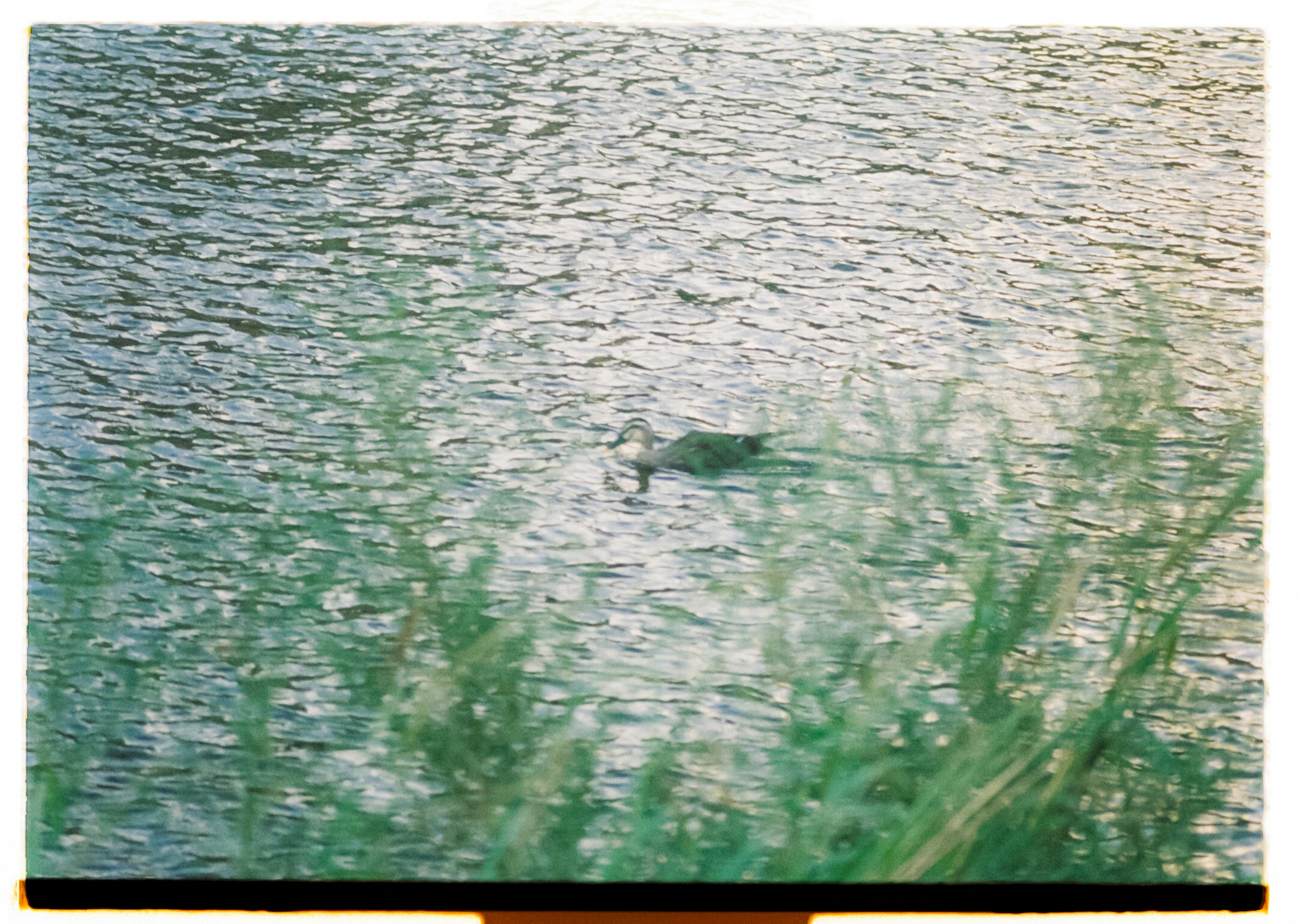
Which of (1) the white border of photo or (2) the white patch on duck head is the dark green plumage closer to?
(2) the white patch on duck head

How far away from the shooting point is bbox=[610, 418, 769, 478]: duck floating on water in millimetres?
1228

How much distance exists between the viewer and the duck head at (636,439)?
123 cm

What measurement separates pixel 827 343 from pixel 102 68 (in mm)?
1009

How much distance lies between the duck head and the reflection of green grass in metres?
0.18

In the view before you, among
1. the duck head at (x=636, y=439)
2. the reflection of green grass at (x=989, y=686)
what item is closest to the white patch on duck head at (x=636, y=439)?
the duck head at (x=636, y=439)

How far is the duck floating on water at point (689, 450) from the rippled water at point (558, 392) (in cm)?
2

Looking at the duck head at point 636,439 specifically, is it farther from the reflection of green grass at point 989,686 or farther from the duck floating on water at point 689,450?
the reflection of green grass at point 989,686

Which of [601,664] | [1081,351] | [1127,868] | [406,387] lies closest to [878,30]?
[1081,351]

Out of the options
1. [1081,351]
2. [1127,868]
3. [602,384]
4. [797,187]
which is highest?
[797,187]

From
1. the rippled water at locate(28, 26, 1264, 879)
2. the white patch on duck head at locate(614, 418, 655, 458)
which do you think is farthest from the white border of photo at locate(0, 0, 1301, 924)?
the white patch on duck head at locate(614, 418, 655, 458)

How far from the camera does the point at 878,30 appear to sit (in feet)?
4.21

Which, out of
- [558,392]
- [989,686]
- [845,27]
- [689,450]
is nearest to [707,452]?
[689,450]

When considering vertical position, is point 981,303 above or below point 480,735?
above

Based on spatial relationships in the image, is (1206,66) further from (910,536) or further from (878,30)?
(910,536)
